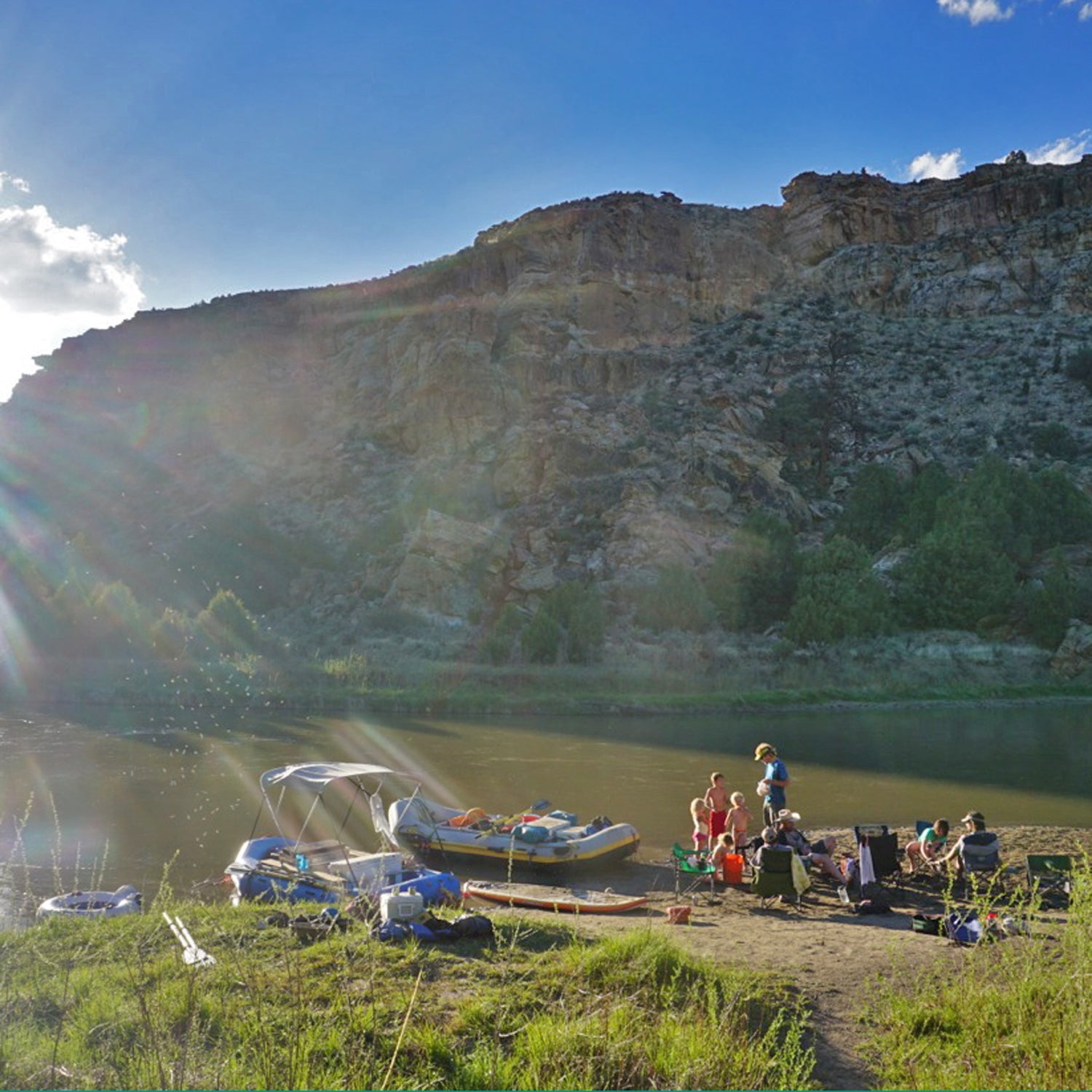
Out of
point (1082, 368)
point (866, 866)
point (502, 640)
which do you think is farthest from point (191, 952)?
point (1082, 368)

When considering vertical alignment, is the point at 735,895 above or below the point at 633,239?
below

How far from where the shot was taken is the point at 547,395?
64.8 m

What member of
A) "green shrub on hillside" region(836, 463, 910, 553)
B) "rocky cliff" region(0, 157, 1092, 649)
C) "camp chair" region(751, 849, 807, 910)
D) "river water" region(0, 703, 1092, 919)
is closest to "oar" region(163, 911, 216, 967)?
"river water" region(0, 703, 1092, 919)

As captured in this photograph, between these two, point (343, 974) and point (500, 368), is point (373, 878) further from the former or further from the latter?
point (500, 368)

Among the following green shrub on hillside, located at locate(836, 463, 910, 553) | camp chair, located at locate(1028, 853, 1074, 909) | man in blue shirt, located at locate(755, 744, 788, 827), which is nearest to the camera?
camp chair, located at locate(1028, 853, 1074, 909)

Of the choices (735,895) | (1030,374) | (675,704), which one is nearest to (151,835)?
(735,895)

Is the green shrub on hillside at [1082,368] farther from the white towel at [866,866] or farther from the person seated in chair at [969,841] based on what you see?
the white towel at [866,866]

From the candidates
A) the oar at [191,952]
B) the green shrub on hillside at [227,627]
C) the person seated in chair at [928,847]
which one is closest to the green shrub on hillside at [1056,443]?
the green shrub on hillside at [227,627]

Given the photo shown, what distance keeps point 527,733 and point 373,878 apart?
62.0 ft

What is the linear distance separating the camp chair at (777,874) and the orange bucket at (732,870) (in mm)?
1282

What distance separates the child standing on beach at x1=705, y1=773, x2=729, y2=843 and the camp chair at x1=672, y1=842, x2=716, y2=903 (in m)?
0.46

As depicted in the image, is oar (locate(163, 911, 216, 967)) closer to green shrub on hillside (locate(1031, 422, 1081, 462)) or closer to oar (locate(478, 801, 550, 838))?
oar (locate(478, 801, 550, 838))

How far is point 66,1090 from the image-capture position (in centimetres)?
430

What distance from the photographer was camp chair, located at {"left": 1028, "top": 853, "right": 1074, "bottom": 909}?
10008mm
